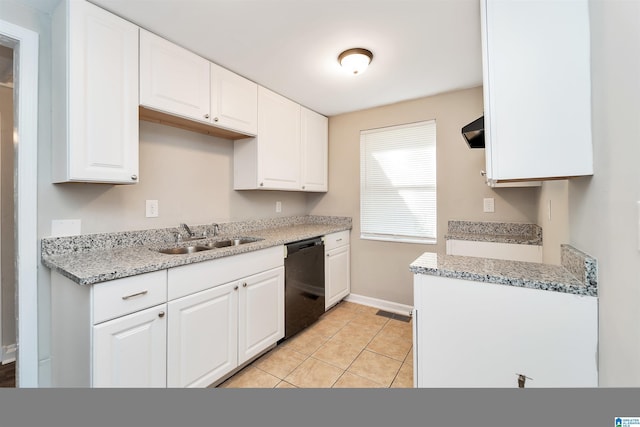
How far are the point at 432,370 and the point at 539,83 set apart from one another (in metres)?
1.21

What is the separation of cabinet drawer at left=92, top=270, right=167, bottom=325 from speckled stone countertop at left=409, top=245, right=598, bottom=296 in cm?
127

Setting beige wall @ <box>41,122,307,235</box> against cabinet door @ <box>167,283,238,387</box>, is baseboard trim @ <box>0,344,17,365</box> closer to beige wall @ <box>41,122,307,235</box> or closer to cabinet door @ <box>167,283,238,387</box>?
beige wall @ <box>41,122,307,235</box>

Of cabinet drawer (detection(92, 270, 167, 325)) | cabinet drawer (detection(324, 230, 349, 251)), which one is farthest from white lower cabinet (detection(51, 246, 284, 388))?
cabinet drawer (detection(324, 230, 349, 251))

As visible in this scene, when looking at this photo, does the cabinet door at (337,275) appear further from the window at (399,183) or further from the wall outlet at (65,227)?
the wall outlet at (65,227)

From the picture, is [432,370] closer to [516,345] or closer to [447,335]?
[447,335]

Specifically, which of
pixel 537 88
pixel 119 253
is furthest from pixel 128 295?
pixel 537 88

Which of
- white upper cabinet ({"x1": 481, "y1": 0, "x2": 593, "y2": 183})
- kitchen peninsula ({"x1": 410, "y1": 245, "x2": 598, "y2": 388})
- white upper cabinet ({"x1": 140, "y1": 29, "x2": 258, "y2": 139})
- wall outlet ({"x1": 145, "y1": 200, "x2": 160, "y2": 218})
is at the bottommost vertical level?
kitchen peninsula ({"x1": 410, "y1": 245, "x2": 598, "y2": 388})

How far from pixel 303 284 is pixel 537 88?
6.76 ft

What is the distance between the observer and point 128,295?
125 cm

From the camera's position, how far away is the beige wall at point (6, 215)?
6.63ft

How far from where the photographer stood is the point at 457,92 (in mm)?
2576

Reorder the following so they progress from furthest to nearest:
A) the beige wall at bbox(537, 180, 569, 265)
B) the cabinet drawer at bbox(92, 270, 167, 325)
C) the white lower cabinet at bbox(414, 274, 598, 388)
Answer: the beige wall at bbox(537, 180, 569, 265), the cabinet drawer at bbox(92, 270, 167, 325), the white lower cabinet at bbox(414, 274, 598, 388)

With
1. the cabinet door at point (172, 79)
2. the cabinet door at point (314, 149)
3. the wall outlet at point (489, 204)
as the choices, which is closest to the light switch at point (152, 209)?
the cabinet door at point (172, 79)

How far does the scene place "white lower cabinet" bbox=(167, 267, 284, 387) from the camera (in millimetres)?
1468
